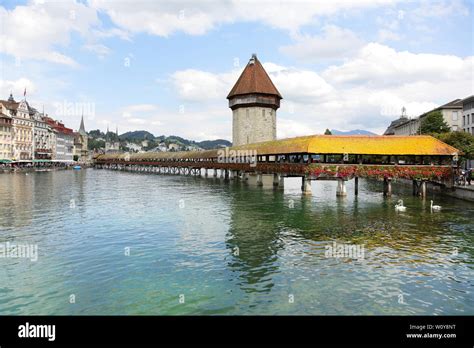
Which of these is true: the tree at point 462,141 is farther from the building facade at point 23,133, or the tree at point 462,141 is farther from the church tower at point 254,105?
the building facade at point 23,133

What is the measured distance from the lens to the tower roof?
6875 centimetres

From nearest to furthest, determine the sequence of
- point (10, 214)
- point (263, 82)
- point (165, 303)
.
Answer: point (165, 303) → point (10, 214) → point (263, 82)

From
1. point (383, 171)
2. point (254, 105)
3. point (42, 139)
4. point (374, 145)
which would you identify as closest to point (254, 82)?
point (254, 105)

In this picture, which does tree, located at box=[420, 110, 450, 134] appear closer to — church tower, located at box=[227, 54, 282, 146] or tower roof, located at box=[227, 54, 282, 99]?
church tower, located at box=[227, 54, 282, 146]

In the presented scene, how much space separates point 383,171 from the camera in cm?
3127

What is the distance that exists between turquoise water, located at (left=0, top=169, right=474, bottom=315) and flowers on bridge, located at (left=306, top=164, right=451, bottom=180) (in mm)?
7086

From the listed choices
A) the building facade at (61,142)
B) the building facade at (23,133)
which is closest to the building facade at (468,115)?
the building facade at (23,133)

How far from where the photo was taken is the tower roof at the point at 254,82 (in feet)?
226

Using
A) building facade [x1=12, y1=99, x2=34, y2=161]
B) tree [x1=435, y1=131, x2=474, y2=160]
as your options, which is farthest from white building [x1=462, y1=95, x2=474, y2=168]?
building facade [x1=12, y1=99, x2=34, y2=161]

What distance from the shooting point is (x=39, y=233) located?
18094 mm
